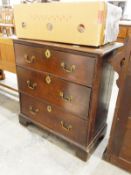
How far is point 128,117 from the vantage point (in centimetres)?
115

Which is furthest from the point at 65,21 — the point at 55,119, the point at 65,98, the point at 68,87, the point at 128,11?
the point at 128,11

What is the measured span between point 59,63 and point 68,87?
194 mm

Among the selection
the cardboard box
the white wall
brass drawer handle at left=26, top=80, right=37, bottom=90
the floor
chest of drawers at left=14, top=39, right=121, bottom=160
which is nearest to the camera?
the cardboard box

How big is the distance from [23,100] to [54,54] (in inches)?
28.0

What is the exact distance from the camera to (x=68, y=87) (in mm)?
1228

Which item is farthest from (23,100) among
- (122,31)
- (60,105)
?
(122,31)

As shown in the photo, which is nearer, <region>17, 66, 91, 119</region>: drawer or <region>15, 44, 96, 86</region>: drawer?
<region>15, 44, 96, 86</region>: drawer

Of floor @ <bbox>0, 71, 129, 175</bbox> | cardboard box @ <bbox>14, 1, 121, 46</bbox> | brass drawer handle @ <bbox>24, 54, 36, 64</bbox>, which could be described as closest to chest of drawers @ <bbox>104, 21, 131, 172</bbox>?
floor @ <bbox>0, 71, 129, 175</bbox>

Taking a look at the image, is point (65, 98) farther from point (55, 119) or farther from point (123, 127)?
point (123, 127)

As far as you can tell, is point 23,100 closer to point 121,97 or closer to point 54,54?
point 54,54

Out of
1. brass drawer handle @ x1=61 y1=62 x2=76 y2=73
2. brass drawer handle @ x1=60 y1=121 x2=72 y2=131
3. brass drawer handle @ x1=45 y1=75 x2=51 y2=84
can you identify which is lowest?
brass drawer handle @ x1=60 y1=121 x2=72 y2=131

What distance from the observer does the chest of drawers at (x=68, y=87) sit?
110cm

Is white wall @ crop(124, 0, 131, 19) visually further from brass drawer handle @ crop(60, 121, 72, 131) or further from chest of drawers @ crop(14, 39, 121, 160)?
brass drawer handle @ crop(60, 121, 72, 131)

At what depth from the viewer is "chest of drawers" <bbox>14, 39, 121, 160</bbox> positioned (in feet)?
3.61
